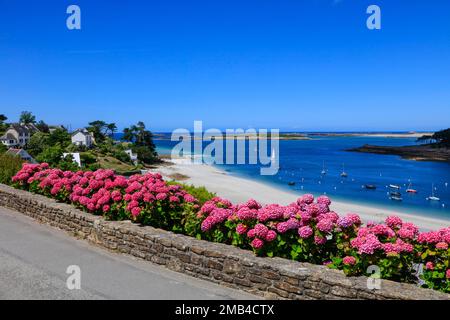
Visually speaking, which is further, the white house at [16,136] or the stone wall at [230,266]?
the white house at [16,136]

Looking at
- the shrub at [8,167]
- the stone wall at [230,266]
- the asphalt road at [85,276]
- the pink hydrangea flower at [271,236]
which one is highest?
the shrub at [8,167]

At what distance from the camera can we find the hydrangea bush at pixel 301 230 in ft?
14.8

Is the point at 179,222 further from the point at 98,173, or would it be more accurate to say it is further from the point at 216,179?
the point at 216,179

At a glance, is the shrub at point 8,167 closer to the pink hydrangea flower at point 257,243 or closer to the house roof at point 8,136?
the pink hydrangea flower at point 257,243

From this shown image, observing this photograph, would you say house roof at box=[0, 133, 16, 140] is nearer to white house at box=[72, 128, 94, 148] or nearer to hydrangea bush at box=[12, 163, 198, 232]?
white house at box=[72, 128, 94, 148]

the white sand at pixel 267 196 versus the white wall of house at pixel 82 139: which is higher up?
the white wall of house at pixel 82 139

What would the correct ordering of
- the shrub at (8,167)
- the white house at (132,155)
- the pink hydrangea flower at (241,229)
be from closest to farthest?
the pink hydrangea flower at (241,229), the shrub at (8,167), the white house at (132,155)

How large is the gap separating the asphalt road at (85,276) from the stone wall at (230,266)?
5.9 inches

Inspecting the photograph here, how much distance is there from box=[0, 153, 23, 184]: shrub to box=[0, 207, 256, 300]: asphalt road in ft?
17.5

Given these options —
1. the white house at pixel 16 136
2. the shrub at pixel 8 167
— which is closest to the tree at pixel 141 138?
the white house at pixel 16 136

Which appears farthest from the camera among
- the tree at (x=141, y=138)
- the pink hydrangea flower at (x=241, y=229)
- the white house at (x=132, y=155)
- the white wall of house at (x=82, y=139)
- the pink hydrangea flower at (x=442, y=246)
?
the tree at (x=141, y=138)

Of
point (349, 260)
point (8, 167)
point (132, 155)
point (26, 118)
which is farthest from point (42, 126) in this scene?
point (349, 260)
